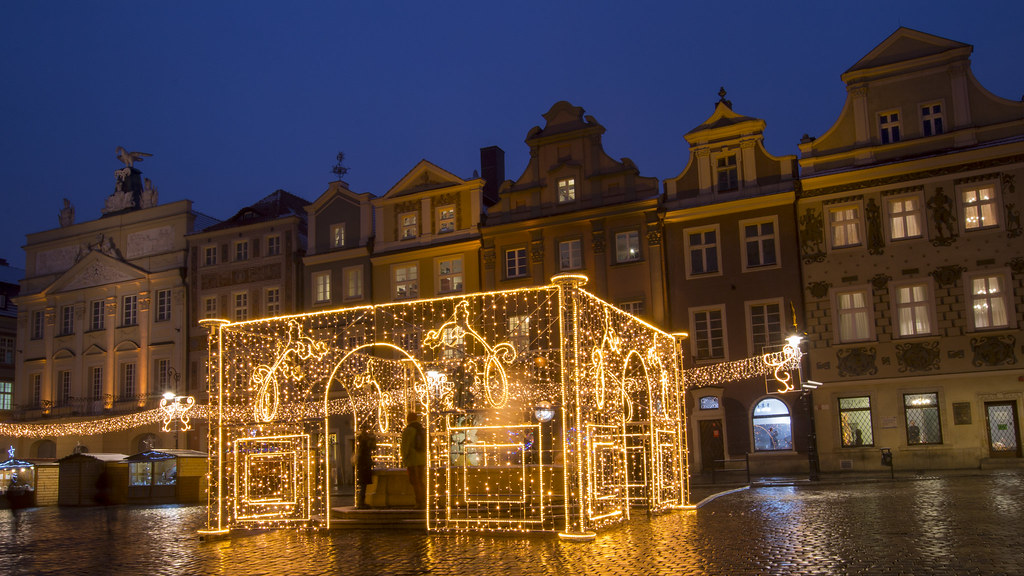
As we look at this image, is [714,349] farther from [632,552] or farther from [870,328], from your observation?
[632,552]

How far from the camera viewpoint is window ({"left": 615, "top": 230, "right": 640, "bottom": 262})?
33.1m

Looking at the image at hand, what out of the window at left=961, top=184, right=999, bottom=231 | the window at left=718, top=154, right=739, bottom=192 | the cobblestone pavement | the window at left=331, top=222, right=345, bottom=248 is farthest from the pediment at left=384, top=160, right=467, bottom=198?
the cobblestone pavement

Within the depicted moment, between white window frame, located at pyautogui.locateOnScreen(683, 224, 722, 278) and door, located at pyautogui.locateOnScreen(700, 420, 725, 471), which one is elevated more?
white window frame, located at pyautogui.locateOnScreen(683, 224, 722, 278)

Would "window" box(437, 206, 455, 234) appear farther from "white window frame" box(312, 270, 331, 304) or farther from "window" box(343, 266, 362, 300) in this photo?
"white window frame" box(312, 270, 331, 304)

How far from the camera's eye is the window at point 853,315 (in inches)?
Result: 1171

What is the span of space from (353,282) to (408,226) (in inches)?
132

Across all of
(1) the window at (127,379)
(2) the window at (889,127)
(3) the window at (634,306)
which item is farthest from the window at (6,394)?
(2) the window at (889,127)

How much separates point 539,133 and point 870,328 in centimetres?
1399

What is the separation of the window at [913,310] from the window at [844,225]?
209 centimetres

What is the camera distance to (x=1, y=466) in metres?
32.7

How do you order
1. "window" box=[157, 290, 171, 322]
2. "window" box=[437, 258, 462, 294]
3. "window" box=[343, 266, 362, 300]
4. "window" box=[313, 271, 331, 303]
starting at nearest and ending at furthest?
"window" box=[437, 258, 462, 294]
"window" box=[343, 266, 362, 300]
"window" box=[313, 271, 331, 303]
"window" box=[157, 290, 171, 322]

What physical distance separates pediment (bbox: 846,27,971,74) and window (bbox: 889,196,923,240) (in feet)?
15.0

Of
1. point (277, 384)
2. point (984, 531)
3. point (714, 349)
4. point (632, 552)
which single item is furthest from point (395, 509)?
point (714, 349)

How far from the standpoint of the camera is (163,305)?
143 ft
